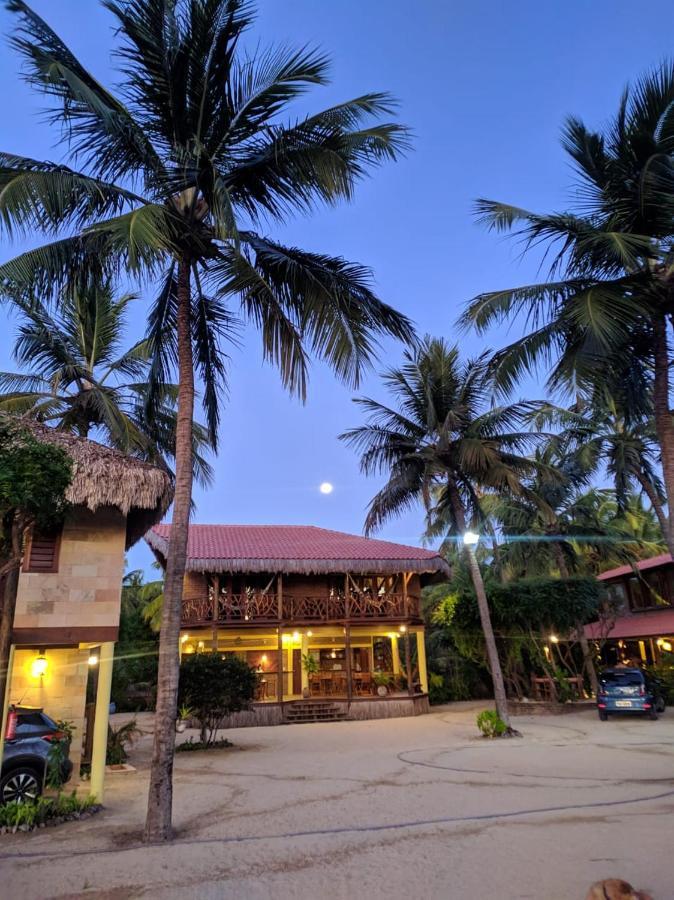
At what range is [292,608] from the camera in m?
19.3

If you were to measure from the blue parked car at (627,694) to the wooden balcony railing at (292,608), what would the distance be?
6162 millimetres

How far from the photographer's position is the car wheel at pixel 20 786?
7.27 meters

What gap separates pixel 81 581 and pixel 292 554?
440 inches

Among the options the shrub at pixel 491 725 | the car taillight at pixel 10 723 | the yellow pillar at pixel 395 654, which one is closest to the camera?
the car taillight at pixel 10 723

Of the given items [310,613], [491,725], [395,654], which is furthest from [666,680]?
[310,613]

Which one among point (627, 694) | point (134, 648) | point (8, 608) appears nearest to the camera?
point (8, 608)

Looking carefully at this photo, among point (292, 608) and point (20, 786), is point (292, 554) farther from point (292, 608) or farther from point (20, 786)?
point (20, 786)

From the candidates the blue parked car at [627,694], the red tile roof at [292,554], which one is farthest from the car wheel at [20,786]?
the blue parked car at [627,694]

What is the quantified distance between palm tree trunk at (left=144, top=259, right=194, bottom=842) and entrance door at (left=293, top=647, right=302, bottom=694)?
644 inches

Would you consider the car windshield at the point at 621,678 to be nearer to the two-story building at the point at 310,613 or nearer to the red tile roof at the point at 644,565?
the two-story building at the point at 310,613

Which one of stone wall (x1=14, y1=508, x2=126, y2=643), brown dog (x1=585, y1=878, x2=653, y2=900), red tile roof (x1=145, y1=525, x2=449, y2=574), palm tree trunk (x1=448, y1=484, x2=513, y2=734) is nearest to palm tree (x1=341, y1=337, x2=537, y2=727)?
palm tree trunk (x1=448, y1=484, x2=513, y2=734)

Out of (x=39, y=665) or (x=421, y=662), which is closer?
(x=39, y=665)

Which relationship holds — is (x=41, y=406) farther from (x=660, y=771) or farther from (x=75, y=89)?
(x=660, y=771)

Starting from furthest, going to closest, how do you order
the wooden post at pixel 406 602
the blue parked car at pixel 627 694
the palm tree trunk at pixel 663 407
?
the wooden post at pixel 406 602
the blue parked car at pixel 627 694
the palm tree trunk at pixel 663 407
